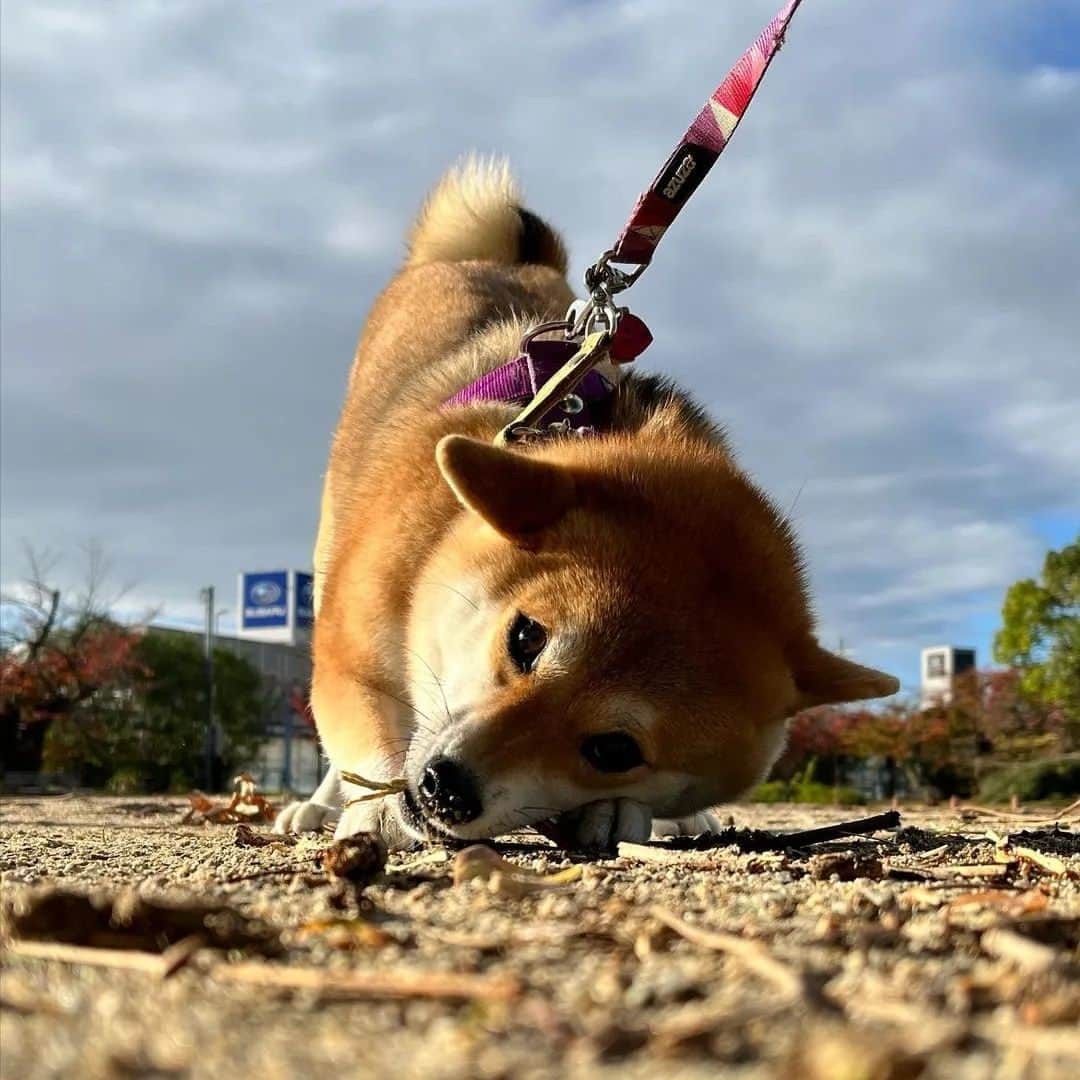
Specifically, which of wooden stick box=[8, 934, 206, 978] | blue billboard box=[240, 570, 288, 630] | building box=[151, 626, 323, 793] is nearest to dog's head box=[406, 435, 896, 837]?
wooden stick box=[8, 934, 206, 978]

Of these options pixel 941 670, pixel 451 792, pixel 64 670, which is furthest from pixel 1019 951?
pixel 941 670

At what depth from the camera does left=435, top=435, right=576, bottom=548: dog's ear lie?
125 inches

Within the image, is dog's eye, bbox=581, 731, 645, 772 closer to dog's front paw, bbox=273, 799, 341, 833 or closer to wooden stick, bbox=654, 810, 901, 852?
wooden stick, bbox=654, 810, 901, 852

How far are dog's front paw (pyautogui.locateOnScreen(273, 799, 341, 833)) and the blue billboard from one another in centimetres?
4506

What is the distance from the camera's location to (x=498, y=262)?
269 inches

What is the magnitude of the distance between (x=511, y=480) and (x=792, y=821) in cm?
345

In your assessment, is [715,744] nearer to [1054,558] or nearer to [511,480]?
[511,480]

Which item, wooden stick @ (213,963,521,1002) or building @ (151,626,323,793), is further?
building @ (151,626,323,793)

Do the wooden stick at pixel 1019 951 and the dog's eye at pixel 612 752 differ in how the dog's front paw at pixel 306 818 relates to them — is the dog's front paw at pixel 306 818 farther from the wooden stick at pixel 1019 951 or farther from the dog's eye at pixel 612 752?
the wooden stick at pixel 1019 951

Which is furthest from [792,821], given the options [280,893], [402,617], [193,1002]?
[193,1002]

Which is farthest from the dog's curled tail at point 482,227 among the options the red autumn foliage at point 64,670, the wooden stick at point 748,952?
the red autumn foliage at point 64,670

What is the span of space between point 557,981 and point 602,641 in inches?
68.5

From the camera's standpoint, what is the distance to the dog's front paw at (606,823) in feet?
10.3

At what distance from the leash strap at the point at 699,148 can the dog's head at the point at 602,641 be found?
0.71 meters
